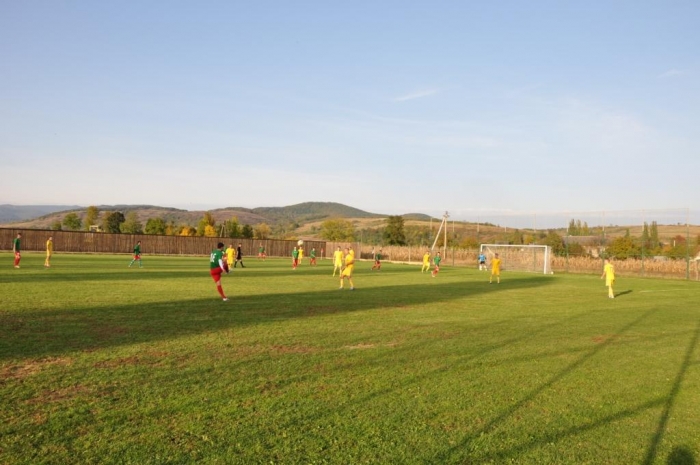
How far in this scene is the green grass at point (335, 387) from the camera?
561 centimetres

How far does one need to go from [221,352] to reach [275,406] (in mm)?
3374

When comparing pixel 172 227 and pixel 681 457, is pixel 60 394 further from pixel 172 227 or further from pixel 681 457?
pixel 172 227

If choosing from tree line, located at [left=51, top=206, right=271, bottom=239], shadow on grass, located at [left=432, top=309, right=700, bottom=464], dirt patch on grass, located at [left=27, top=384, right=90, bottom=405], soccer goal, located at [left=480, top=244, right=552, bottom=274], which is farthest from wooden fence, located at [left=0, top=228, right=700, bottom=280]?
dirt patch on grass, located at [left=27, top=384, right=90, bottom=405]

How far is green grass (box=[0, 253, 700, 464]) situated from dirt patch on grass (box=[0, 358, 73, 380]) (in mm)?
44

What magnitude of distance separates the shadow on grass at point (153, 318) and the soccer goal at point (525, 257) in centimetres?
3287

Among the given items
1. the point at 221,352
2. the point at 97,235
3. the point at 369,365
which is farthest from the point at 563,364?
the point at 97,235

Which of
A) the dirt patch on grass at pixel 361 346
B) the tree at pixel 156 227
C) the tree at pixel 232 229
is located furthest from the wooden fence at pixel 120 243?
the dirt patch on grass at pixel 361 346

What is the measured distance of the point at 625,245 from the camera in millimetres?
49094

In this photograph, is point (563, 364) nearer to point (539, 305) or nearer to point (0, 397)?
point (0, 397)

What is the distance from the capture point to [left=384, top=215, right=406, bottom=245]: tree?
9206 centimetres

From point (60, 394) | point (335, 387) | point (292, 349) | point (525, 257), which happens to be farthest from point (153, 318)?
point (525, 257)

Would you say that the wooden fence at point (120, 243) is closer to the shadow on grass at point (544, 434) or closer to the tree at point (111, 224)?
the shadow on grass at point (544, 434)

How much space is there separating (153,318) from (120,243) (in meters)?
51.8

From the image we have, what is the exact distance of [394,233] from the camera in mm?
92375
